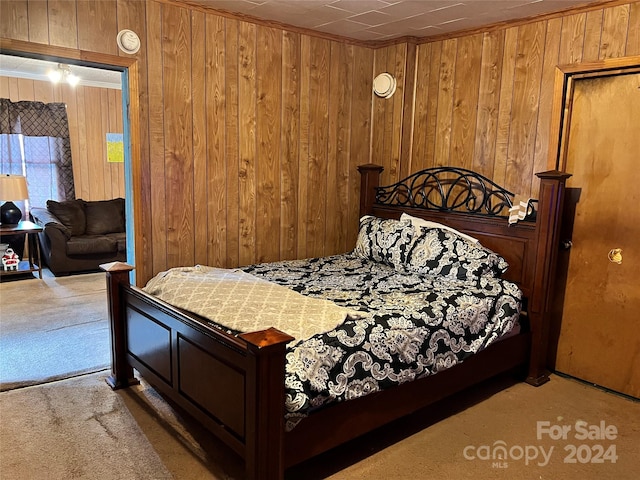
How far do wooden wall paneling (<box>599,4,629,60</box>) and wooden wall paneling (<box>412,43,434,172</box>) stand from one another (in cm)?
125

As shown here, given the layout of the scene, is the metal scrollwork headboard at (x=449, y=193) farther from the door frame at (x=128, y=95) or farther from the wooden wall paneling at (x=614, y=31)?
the door frame at (x=128, y=95)

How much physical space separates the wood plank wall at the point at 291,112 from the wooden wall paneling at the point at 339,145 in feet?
0.04

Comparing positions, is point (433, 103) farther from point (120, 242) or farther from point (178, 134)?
point (120, 242)

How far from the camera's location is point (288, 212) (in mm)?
3932

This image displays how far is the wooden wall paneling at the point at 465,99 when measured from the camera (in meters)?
3.62

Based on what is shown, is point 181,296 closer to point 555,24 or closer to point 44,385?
point 44,385

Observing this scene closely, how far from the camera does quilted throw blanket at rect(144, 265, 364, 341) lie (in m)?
2.26

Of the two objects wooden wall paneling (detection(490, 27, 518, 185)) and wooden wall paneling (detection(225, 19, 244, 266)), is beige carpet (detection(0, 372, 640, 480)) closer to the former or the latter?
wooden wall paneling (detection(225, 19, 244, 266))

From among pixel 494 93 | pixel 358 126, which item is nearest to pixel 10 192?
pixel 358 126

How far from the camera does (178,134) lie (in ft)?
10.9

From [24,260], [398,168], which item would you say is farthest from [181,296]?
[24,260]

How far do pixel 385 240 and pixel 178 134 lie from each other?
162cm

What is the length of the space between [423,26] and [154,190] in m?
2.24

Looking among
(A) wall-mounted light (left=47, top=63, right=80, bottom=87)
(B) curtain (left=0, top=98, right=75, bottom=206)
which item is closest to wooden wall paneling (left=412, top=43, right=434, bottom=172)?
(A) wall-mounted light (left=47, top=63, right=80, bottom=87)
